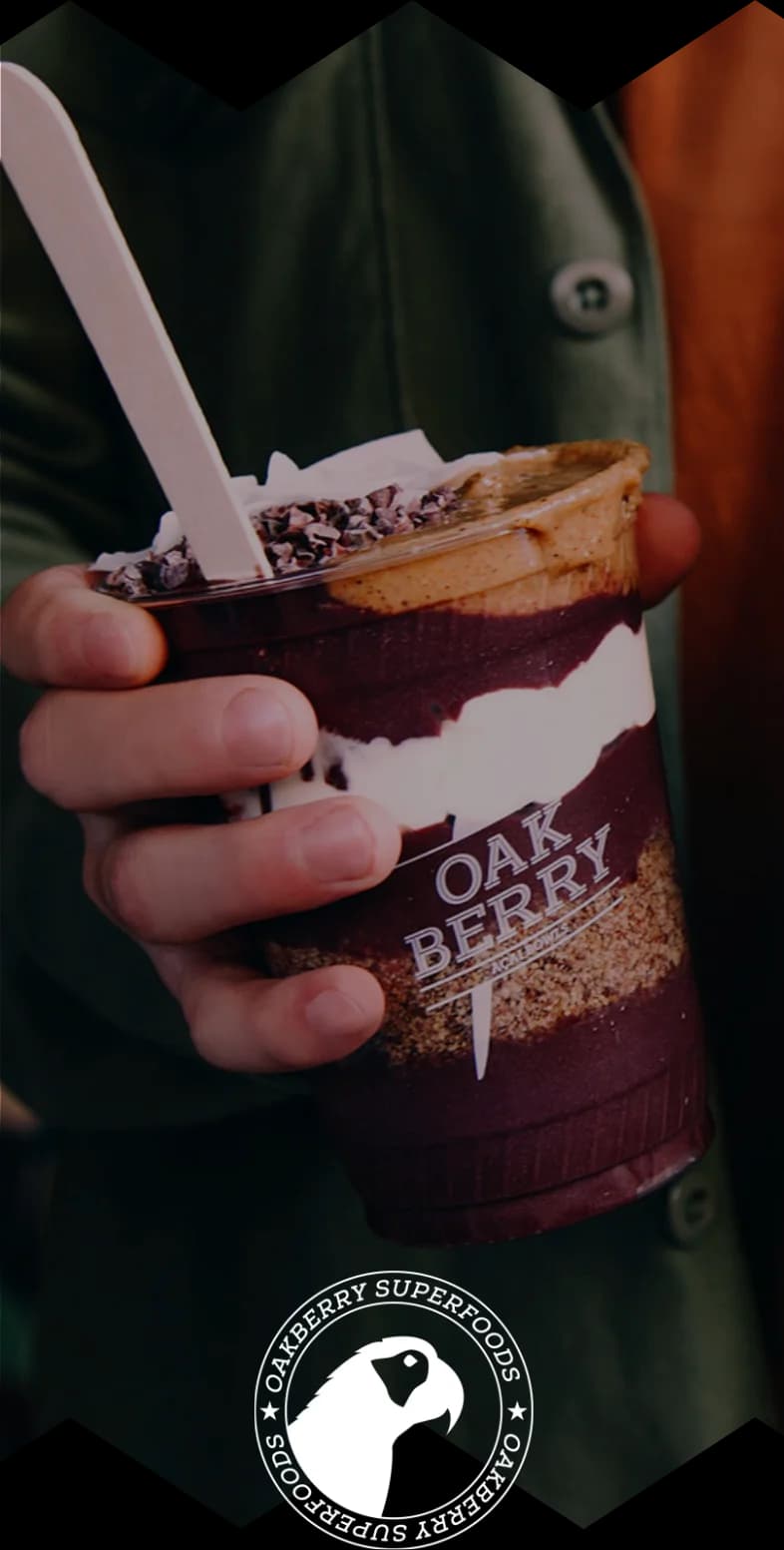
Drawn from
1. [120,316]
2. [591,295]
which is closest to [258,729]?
[120,316]

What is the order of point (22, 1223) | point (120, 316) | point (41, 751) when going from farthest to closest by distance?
point (22, 1223) → point (41, 751) → point (120, 316)

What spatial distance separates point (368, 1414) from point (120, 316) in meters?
0.48

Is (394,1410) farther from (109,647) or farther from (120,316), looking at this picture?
(120,316)

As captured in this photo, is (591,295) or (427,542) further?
(591,295)

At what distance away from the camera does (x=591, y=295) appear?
2.20ft

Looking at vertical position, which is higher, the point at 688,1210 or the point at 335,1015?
the point at 335,1015

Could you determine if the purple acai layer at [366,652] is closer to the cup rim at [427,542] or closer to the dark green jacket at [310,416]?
the cup rim at [427,542]

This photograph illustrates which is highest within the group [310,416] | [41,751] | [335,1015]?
[310,416]

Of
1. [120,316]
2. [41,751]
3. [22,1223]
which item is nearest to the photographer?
[120,316]

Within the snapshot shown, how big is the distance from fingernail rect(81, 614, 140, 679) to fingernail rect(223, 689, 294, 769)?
5cm

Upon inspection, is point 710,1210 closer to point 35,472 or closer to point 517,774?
point 517,774

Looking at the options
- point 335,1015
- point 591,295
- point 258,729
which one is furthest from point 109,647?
point 591,295

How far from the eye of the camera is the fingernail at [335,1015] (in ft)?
1.79

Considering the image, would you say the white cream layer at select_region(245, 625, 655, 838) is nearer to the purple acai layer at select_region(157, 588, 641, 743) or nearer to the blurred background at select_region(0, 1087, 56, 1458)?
the purple acai layer at select_region(157, 588, 641, 743)
